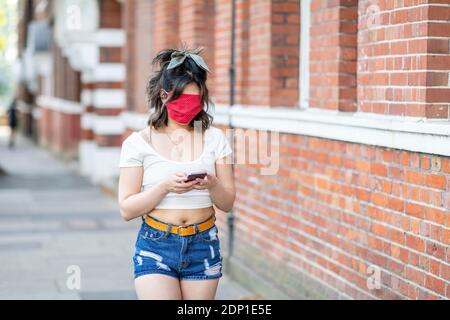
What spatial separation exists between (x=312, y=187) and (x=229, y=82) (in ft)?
7.71

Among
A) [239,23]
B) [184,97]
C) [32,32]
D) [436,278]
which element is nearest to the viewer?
[184,97]

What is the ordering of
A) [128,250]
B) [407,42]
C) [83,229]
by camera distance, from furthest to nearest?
[83,229]
[128,250]
[407,42]

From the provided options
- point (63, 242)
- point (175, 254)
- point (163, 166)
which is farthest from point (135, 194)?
point (63, 242)

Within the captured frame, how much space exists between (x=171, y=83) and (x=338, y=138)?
2446 millimetres

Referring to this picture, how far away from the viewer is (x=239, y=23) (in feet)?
29.5

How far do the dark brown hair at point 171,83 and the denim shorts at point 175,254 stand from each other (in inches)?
20.0

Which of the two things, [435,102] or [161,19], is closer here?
[435,102]

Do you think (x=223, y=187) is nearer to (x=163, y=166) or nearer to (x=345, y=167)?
(x=163, y=166)

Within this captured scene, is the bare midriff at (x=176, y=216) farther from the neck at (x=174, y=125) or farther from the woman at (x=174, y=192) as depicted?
the neck at (x=174, y=125)

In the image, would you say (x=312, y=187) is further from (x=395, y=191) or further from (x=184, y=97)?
(x=184, y=97)

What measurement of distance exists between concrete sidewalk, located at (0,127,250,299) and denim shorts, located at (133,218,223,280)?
3.61m

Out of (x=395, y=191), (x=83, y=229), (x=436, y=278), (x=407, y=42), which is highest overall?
(x=407, y=42)

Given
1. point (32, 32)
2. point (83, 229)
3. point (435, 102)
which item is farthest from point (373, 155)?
point (32, 32)

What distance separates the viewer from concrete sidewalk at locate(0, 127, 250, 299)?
337 inches
